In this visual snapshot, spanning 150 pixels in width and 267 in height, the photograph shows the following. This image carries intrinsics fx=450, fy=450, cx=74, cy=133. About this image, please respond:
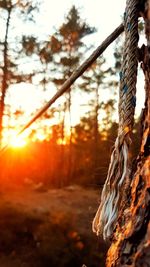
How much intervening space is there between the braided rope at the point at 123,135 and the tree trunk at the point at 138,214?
32mm

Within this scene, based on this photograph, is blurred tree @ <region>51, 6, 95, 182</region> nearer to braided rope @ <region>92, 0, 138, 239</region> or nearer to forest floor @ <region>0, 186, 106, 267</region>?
forest floor @ <region>0, 186, 106, 267</region>

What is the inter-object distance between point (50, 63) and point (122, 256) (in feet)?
75.0

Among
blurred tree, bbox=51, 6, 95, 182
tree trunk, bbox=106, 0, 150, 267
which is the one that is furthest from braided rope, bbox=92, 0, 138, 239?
blurred tree, bbox=51, 6, 95, 182

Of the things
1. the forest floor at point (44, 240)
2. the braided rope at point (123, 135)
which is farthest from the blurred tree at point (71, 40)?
the braided rope at point (123, 135)

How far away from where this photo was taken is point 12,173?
29781 millimetres

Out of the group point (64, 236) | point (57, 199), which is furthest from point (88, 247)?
point (57, 199)

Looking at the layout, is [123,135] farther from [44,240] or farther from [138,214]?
[44,240]

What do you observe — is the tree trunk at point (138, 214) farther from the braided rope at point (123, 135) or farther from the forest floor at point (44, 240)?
the forest floor at point (44, 240)

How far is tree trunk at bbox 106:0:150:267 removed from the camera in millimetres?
978

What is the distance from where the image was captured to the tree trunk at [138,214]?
0.98m

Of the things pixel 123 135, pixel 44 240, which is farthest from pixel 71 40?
pixel 123 135

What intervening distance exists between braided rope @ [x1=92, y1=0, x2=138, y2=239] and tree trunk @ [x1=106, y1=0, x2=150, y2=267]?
0.03 meters

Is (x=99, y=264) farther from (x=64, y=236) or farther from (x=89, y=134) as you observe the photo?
(x=89, y=134)

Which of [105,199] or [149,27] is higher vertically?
[149,27]
